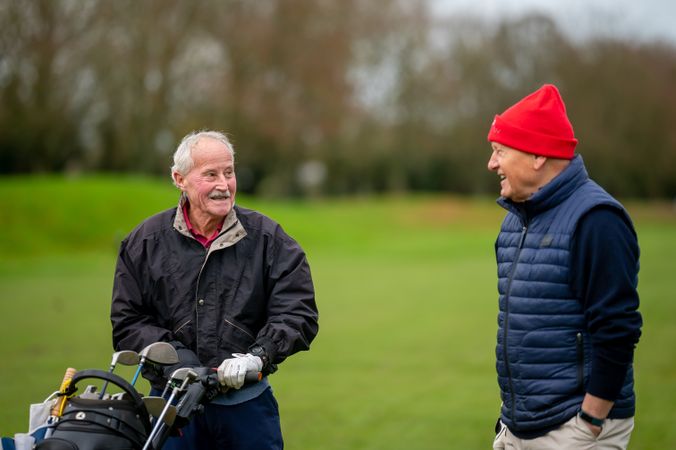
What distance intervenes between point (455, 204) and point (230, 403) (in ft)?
151

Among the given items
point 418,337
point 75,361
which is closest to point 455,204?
point 418,337

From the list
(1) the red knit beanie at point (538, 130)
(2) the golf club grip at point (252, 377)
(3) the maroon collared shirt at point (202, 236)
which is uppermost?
(1) the red knit beanie at point (538, 130)

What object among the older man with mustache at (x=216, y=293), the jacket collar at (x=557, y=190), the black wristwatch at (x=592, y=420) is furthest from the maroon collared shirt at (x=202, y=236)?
the black wristwatch at (x=592, y=420)

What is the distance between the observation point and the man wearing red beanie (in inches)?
136

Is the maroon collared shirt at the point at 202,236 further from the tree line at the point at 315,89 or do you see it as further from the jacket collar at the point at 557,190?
the tree line at the point at 315,89

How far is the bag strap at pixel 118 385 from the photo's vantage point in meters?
3.50

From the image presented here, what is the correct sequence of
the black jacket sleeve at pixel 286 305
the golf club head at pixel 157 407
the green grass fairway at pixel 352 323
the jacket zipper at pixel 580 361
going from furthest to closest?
the green grass fairway at pixel 352 323 < the black jacket sleeve at pixel 286 305 < the golf club head at pixel 157 407 < the jacket zipper at pixel 580 361

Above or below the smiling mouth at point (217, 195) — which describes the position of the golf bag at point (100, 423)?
below

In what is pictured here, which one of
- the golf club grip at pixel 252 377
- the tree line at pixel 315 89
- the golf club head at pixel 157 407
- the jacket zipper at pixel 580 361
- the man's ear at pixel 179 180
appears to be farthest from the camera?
the tree line at pixel 315 89

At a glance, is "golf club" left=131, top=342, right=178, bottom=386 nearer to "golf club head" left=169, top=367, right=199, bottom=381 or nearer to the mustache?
"golf club head" left=169, top=367, right=199, bottom=381

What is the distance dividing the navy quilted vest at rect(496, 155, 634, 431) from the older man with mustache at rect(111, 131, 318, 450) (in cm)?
101

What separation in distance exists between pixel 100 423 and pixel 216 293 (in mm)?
923

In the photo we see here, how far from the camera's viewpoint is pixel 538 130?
375 cm

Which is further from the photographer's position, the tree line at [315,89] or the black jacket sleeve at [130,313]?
the tree line at [315,89]
